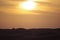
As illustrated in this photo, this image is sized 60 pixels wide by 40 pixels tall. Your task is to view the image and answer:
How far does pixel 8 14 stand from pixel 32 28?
0.56 feet

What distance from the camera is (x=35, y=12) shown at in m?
0.88

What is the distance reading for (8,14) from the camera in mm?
850
